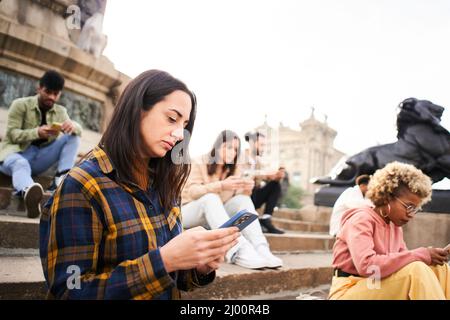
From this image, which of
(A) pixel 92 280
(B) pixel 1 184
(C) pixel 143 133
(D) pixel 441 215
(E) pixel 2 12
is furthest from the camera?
(D) pixel 441 215

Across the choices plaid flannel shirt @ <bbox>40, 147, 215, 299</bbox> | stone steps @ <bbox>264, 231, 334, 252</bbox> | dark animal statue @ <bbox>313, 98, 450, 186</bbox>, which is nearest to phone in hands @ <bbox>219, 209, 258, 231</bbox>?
plaid flannel shirt @ <bbox>40, 147, 215, 299</bbox>

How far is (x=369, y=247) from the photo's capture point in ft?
5.80

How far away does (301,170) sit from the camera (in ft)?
164

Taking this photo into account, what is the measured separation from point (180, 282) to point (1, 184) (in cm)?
276

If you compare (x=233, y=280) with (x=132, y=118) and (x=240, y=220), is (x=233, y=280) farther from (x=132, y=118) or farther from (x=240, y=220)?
(x=132, y=118)

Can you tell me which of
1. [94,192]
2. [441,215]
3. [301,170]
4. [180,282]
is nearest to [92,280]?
[94,192]

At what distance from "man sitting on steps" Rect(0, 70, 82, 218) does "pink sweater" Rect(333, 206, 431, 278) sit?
2.46m

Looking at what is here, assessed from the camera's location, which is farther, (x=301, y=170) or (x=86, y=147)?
(x=301, y=170)

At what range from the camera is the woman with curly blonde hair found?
5.45 ft

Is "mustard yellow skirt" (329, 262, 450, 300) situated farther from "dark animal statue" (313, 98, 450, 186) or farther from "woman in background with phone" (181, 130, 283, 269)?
"dark animal statue" (313, 98, 450, 186)

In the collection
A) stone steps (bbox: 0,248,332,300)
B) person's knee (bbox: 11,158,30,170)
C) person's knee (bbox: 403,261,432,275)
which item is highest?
person's knee (bbox: 11,158,30,170)

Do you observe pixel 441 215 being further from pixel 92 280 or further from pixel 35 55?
pixel 35 55

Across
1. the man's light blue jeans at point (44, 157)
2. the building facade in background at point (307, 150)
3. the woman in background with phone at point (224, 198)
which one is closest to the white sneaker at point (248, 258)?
the woman in background with phone at point (224, 198)

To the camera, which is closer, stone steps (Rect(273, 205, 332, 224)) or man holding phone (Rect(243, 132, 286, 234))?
man holding phone (Rect(243, 132, 286, 234))
